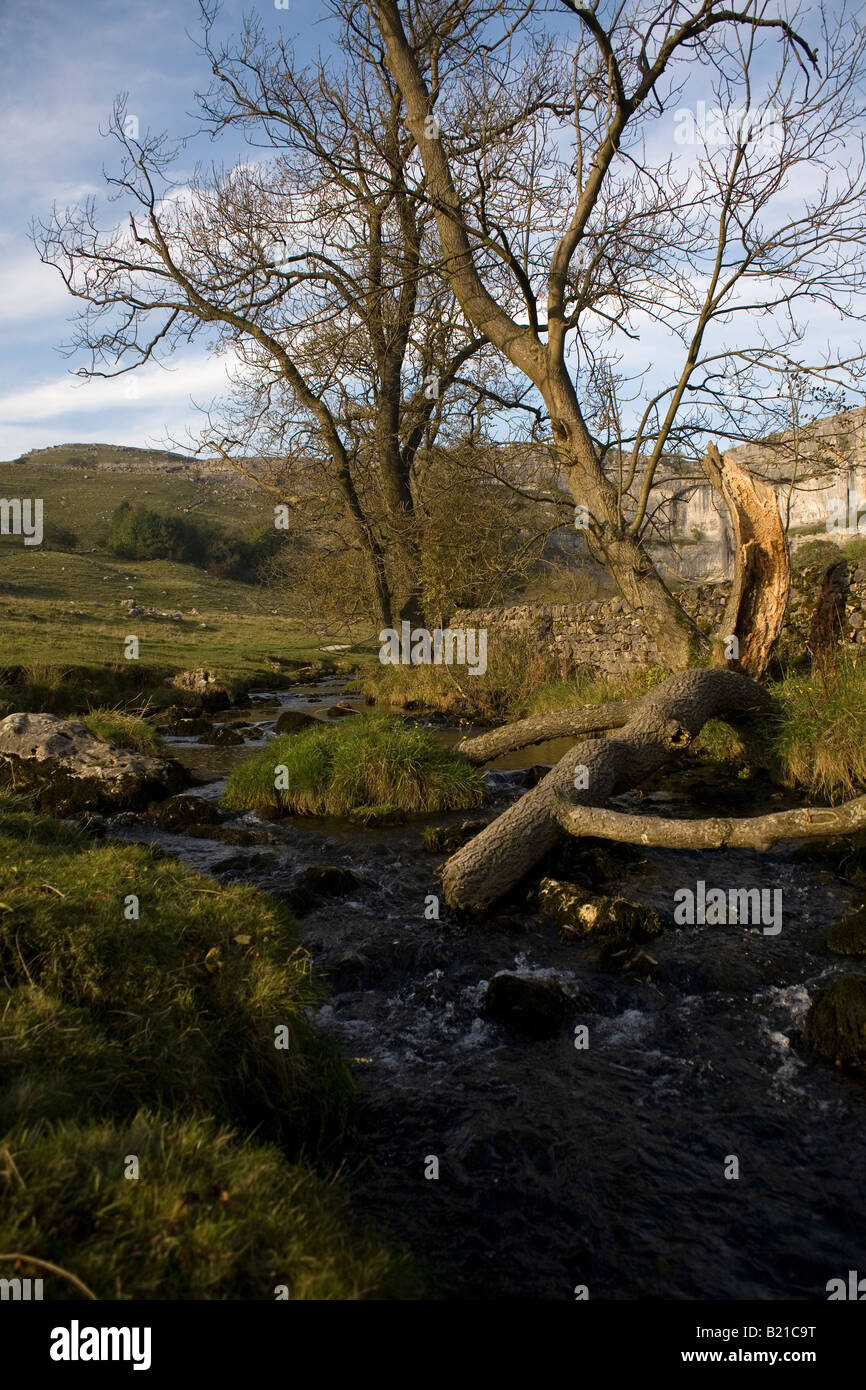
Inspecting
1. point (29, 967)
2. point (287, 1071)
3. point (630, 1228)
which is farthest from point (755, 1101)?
point (29, 967)

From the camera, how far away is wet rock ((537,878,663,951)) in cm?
743

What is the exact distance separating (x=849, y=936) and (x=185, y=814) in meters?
8.09

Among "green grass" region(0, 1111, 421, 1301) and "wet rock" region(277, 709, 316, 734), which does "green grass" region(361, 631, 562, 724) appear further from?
"green grass" region(0, 1111, 421, 1301)

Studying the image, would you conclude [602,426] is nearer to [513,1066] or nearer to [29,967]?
[513,1066]

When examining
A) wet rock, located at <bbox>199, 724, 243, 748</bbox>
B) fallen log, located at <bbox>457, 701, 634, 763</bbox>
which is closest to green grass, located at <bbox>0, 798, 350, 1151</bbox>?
fallen log, located at <bbox>457, 701, 634, 763</bbox>

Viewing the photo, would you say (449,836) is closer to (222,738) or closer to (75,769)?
(75,769)

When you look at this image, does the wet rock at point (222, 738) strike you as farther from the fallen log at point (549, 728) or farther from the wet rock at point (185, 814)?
the fallen log at point (549, 728)

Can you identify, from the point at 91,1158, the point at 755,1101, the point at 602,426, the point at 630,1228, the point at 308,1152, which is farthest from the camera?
the point at 602,426

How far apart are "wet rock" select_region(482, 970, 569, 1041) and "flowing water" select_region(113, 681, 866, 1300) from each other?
0.42 ft

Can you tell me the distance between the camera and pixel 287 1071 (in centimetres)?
483

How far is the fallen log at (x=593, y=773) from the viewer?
8242 millimetres

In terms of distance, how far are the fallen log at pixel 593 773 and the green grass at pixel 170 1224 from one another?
15.6ft

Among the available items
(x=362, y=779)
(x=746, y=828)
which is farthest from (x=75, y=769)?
(x=746, y=828)
